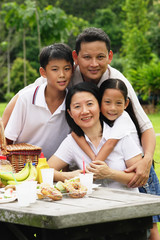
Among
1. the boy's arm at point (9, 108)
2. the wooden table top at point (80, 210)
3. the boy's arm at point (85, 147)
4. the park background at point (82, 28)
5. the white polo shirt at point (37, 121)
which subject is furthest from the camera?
the park background at point (82, 28)

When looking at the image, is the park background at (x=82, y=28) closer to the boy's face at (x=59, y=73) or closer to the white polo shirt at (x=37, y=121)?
A: the white polo shirt at (x=37, y=121)

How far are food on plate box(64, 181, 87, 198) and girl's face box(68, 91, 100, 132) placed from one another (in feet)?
2.55

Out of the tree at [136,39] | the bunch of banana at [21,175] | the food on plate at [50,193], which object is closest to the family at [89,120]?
the bunch of banana at [21,175]

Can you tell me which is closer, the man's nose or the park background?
the man's nose

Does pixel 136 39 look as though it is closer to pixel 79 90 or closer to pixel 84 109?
pixel 79 90

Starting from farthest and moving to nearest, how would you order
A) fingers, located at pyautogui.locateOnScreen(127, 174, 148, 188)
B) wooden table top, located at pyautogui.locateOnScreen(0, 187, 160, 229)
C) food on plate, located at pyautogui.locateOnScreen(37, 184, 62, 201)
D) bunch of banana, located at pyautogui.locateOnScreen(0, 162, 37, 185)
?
fingers, located at pyautogui.locateOnScreen(127, 174, 148, 188)
bunch of banana, located at pyautogui.locateOnScreen(0, 162, 37, 185)
food on plate, located at pyautogui.locateOnScreen(37, 184, 62, 201)
wooden table top, located at pyautogui.locateOnScreen(0, 187, 160, 229)

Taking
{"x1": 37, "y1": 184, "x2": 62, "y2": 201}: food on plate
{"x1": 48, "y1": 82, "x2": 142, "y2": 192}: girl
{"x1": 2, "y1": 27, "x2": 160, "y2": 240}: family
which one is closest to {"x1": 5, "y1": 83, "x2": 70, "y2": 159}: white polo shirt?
{"x1": 2, "y1": 27, "x2": 160, "y2": 240}: family

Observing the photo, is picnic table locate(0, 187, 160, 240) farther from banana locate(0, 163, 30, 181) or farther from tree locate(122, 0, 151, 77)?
tree locate(122, 0, 151, 77)

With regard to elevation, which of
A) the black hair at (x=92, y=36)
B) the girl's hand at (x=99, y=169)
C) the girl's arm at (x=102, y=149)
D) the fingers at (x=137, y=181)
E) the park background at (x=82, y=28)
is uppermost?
the park background at (x=82, y=28)

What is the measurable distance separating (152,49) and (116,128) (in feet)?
87.9

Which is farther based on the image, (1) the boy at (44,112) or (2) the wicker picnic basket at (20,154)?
(1) the boy at (44,112)

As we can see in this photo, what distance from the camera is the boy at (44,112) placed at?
4.28 metres

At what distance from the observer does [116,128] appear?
384 centimetres

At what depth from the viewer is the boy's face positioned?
4203mm
